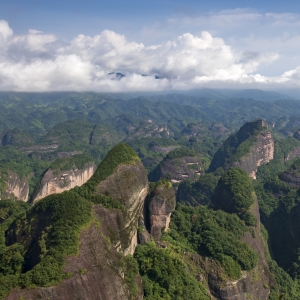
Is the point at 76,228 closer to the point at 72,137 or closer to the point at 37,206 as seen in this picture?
the point at 37,206

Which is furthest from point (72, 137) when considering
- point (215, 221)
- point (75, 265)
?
point (75, 265)

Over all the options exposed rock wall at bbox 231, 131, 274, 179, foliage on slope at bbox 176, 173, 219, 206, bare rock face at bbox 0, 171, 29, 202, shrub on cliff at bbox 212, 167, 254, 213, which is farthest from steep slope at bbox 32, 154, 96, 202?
exposed rock wall at bbox 231, 131, 274, 179

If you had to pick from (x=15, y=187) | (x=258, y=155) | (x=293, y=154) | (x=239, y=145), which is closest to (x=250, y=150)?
(x=239, y=145)

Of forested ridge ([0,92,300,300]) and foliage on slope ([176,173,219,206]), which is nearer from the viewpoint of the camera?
forested ridge ([0,92,300,300])

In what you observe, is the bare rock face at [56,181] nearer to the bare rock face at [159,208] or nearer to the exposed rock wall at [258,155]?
the bare rock face at [159,208]

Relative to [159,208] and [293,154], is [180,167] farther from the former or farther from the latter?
[159,208]

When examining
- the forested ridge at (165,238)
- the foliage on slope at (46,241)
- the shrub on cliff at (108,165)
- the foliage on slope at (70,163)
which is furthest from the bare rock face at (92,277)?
the foliage on slope at (70,163)

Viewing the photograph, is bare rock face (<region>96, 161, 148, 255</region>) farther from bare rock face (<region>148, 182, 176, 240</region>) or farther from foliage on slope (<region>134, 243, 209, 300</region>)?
foliage on slope (<region>134, 243, 209, 300</region>)
